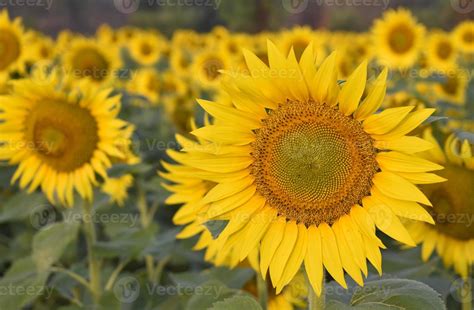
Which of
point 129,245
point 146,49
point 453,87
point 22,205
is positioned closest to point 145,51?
point 146,49

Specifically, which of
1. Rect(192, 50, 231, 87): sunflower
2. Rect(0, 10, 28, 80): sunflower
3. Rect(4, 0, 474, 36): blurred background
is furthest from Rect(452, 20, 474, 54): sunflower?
Rect(4, 0, 474, 36): blurred background

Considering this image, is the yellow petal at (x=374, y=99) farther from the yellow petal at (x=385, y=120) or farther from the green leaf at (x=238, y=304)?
the green leaf at (x=238, y=304)

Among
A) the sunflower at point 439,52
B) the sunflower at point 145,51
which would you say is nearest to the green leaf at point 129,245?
the sunflower at point 439,52

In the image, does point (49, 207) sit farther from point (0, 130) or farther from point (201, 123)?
point (201, 123)

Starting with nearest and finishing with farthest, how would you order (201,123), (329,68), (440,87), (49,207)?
(329,68), (201,123), (49,207), (440,87)

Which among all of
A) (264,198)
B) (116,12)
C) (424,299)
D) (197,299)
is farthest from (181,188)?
(116,12)

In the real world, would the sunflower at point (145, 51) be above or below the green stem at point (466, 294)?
below
